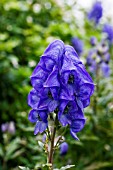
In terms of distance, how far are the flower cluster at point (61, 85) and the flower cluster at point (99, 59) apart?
6.40 ft

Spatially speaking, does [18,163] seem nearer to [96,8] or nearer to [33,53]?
[33,53]

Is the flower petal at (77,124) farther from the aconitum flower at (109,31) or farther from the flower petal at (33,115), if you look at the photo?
the aconitum flower at (109,31)

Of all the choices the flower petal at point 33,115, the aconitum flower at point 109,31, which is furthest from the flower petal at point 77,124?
the aconitum flower at point 109,31

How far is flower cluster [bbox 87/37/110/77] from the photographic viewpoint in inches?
150

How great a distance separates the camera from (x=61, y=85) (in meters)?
1.84

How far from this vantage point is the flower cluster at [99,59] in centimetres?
381

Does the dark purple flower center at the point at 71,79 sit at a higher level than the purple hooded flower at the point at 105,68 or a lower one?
lower

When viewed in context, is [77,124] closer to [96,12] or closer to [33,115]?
[33,115]

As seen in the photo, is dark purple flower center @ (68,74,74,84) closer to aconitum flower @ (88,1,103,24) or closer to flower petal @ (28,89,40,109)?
flower petal @ (28,89,40,109)

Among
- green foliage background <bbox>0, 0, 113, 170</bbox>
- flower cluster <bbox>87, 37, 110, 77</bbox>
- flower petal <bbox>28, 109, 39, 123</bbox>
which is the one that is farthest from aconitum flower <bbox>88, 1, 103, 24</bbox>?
flower petal <bbox>28, 109, 39, 123</bbox>

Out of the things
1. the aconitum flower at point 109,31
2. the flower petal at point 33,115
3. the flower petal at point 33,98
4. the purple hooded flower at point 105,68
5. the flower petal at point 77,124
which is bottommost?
the flower petal at point 77,124

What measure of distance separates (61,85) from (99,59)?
201cm

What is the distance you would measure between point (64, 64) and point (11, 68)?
2.55 m

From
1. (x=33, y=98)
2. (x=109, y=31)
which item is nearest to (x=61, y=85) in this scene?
(x=33, y=98)
